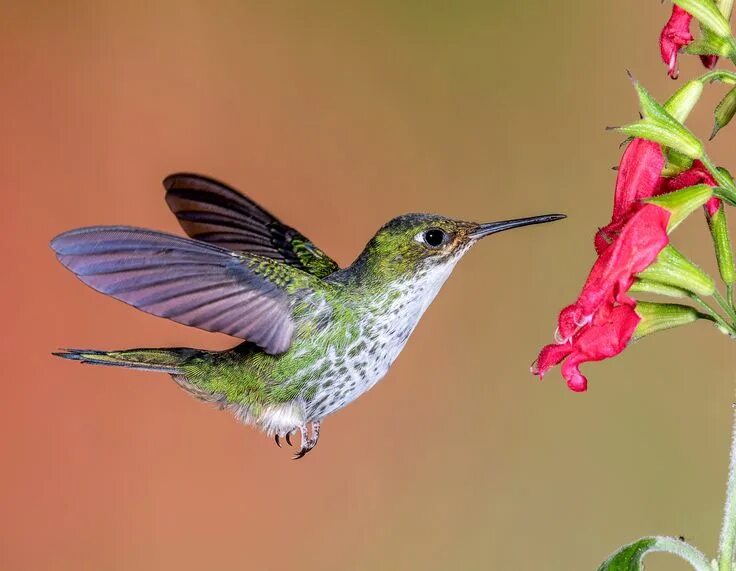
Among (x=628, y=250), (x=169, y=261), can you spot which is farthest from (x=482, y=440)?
(x=628, y=250)

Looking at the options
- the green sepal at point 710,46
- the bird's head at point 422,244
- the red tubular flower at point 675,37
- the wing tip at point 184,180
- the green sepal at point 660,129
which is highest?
the wing tip at point 184,180

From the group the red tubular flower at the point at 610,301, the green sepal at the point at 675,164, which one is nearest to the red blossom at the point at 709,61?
the green sepal at the point at 675,164

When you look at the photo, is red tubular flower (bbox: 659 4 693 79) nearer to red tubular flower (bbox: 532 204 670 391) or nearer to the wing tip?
red tubular flower (bbox: 532 204 670 391)

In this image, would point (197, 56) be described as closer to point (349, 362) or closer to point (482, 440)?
point (482, 440)

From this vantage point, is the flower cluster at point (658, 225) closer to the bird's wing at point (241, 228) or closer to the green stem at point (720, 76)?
the green stem at point (720, 76)

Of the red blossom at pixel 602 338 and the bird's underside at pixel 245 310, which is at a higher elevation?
the bird's underside at pixel 245 310

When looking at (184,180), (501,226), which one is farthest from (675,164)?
(184,180)
